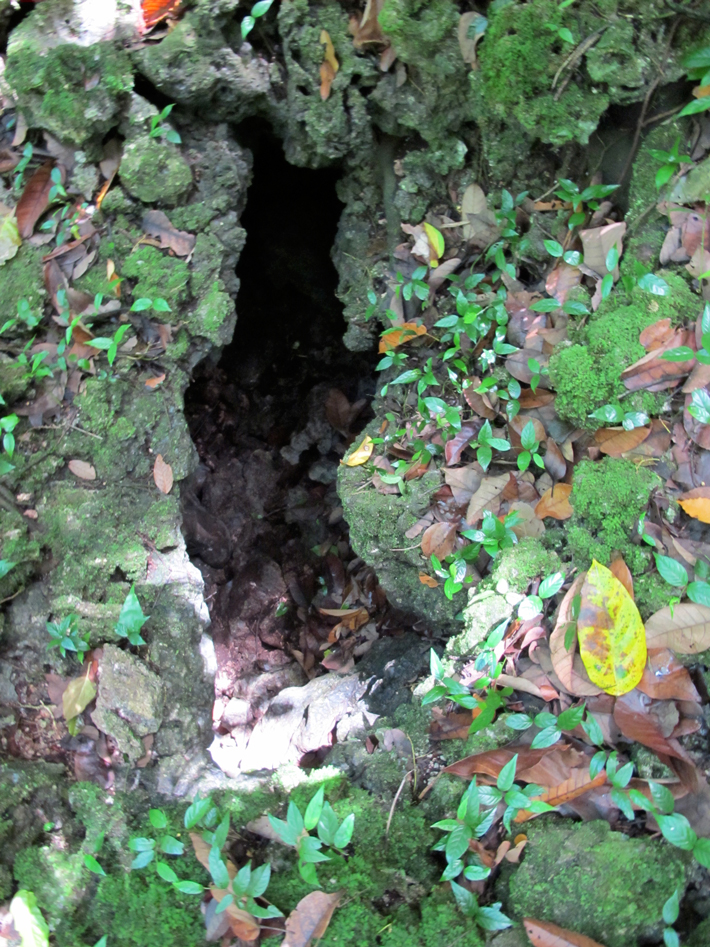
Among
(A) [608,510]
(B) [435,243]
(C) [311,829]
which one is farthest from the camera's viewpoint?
(B) [435,243]

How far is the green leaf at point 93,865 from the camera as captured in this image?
1.96 meters

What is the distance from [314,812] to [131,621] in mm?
974

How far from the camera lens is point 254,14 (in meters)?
2.48

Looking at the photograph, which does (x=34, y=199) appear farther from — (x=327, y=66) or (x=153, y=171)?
(x=327, y=66)

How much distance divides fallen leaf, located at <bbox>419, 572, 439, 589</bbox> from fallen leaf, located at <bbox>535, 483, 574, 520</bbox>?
0.49 m

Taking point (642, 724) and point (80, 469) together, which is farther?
point (80, 469)

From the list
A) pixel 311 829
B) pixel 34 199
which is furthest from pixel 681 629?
pixel 34 199

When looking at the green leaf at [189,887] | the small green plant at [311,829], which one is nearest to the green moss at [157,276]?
the small green plant at [311,829]

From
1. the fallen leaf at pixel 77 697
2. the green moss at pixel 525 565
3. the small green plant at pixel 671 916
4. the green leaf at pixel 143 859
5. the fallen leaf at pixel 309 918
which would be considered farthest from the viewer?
the fallen leaf at pixel 77 697

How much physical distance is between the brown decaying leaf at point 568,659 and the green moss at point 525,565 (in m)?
0.13

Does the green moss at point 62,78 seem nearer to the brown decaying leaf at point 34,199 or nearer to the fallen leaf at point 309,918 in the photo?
the brown decaying leaf at point 34,199

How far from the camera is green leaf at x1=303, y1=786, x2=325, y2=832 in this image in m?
1.83

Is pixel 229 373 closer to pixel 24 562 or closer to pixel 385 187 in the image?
pixel 385 187

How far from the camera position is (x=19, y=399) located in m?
2.55
